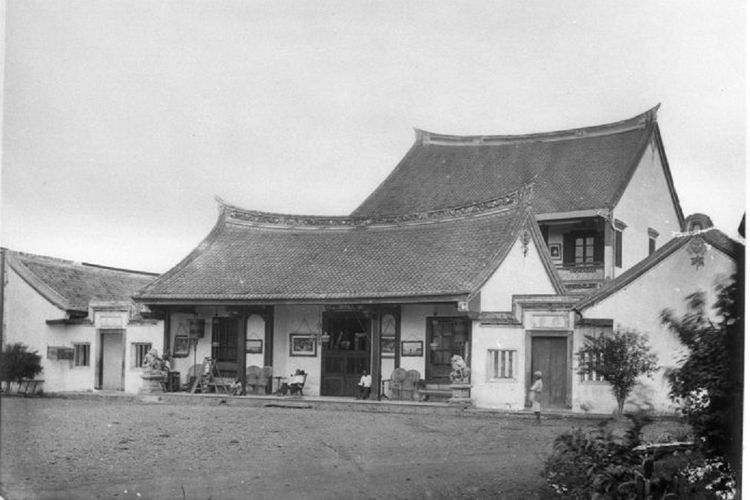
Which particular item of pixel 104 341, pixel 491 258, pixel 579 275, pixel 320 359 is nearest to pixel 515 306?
pixel 579 275

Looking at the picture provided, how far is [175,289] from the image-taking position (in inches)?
421

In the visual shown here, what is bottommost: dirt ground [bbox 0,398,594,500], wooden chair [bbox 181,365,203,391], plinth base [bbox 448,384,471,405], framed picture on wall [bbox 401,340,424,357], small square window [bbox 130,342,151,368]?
dirt ground [bbox 0,398,594,500]

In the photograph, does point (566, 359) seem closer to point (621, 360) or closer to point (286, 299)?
point (621, 360)

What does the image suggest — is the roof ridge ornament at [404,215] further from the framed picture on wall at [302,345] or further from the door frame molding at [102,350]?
the framed picture on wall at [302,345]

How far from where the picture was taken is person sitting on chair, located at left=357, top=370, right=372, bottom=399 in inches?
417

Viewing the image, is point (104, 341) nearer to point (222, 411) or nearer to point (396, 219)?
point (222, 411)

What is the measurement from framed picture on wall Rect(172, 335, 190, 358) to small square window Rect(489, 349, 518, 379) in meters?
5.27

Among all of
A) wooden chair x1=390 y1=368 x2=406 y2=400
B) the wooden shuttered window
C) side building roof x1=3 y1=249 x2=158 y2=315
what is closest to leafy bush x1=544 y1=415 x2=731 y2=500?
the wooden shuttered window

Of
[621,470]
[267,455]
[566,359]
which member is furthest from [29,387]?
[621,470]

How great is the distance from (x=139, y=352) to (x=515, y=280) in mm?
4811

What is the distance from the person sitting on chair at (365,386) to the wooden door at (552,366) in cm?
487

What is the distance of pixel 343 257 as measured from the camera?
10.4 metres

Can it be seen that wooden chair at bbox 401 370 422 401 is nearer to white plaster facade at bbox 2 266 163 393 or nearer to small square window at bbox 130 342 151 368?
small square window at bbox 130 342 151 368

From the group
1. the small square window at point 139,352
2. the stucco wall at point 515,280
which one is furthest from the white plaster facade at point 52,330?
the stucco wall at point 515,280
